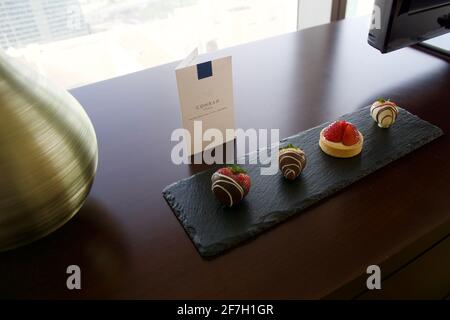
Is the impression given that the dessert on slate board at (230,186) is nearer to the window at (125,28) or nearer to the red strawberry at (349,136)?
the red strawberry at (349,136)

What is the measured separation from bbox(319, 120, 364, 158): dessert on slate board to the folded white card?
171mm

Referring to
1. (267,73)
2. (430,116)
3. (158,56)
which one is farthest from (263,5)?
(430,116)

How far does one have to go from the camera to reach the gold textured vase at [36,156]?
0.39 meters

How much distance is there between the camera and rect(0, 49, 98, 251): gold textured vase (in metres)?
0.39

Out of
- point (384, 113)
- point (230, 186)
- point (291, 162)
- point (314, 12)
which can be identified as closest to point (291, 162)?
point (291, 162)

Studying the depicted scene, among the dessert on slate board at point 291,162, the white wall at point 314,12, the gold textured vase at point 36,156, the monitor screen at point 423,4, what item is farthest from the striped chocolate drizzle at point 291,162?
the white wall at point 314,12

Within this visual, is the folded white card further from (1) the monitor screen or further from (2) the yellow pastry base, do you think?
(1) the monitor screen

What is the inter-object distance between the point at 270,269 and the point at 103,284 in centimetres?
20

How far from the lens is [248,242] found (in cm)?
48

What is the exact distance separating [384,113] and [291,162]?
9.4 inches

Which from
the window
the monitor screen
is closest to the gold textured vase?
the monitor screen

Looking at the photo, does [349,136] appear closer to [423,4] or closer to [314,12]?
[423,4]

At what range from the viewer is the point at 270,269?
1.44ft

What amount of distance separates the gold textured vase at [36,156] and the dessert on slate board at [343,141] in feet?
1.24
